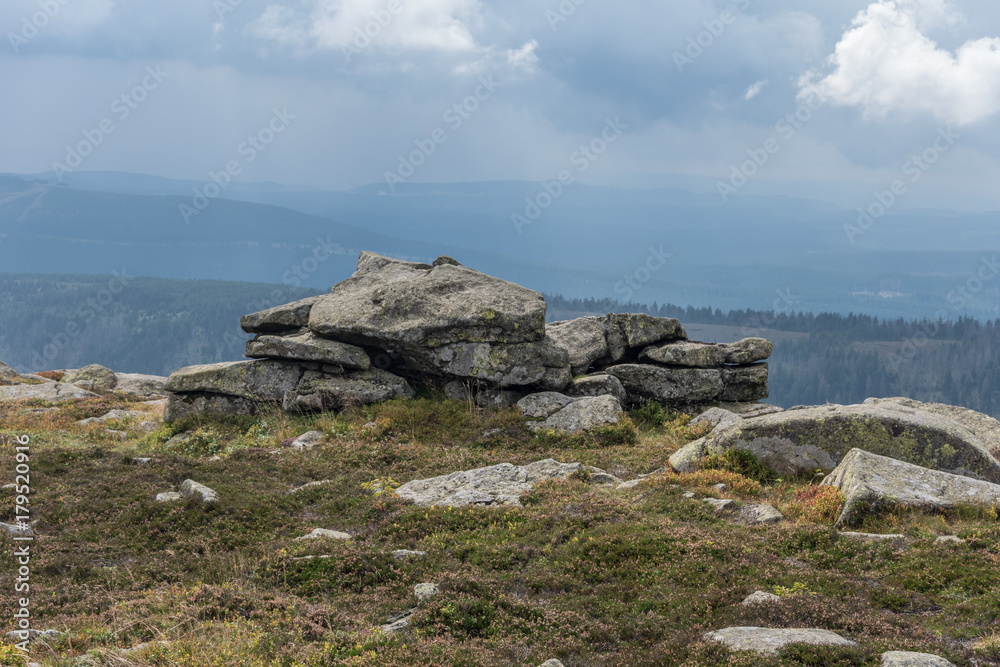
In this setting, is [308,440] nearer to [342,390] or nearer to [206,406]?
[342,390]

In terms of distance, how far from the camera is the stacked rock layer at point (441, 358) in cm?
2642

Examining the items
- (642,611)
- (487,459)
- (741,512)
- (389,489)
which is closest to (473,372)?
(487,459)

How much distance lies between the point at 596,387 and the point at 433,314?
292 inches

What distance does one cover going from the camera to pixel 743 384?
29.0 m

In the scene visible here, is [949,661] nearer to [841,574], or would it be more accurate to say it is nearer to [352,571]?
[841,574]

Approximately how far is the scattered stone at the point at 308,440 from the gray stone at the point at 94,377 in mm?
29938

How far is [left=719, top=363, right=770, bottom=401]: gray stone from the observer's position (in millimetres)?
28938

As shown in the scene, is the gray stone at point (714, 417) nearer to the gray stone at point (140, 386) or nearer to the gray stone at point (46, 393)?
the gray stone at point (46, 393)

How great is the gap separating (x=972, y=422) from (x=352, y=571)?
27.8 m

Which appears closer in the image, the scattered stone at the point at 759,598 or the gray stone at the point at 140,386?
the scattered stone at the point at 759,598

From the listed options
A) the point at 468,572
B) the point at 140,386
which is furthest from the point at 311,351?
the point at 140,386

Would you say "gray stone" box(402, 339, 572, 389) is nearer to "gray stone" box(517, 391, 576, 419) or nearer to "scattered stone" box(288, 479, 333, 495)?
"gray stone" box(517, 391, 576, 419)

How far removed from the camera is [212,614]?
10055 mm

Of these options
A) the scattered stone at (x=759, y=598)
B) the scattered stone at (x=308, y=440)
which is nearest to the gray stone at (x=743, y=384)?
the scattered stone at (x=308, y=440)
